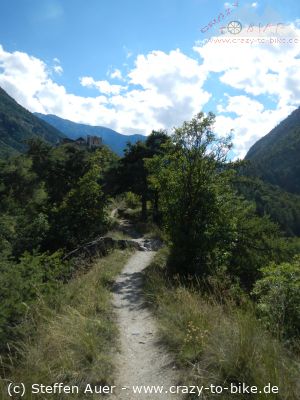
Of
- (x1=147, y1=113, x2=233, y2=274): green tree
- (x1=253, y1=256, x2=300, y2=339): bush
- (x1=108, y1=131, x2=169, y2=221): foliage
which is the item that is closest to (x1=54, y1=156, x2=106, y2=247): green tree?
(x1=108, y1=131, x2=169, y2=221): foliage

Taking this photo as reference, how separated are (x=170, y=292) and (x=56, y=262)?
3864 millimetres

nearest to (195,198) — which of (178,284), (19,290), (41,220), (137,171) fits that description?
(178,284)

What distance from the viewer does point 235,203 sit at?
1402 centimetres

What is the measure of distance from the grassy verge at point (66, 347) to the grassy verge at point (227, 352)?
1.06 meters

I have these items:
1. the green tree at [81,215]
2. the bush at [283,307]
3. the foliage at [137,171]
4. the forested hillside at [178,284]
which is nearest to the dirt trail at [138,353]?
the forested hillside at [178,284]

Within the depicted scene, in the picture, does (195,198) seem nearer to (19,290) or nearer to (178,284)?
(178,284)

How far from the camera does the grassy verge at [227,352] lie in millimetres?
4102

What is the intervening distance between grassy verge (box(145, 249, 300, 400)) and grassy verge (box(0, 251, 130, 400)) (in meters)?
1.06

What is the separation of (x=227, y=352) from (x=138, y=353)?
6.21 ft

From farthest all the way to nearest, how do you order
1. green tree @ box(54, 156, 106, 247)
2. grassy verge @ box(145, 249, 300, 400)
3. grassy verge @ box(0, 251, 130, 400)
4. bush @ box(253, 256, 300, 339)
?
1. green tree @ box(54, 156, 106, 247)
2. bush @ box(253, 256, 300, 339)
3. grassy verge @ box(0, 251, 130, 400)
4. grassy verge @ box(145, 249, 300, 400)

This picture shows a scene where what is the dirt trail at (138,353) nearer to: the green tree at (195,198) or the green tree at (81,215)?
the green tree at (195,198)

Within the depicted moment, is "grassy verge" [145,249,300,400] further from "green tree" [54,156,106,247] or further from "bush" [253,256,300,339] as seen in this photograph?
"green tree" [54,156,106,247]

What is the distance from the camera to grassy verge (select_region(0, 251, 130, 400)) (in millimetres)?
4707

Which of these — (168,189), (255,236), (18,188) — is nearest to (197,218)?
(168,189)
